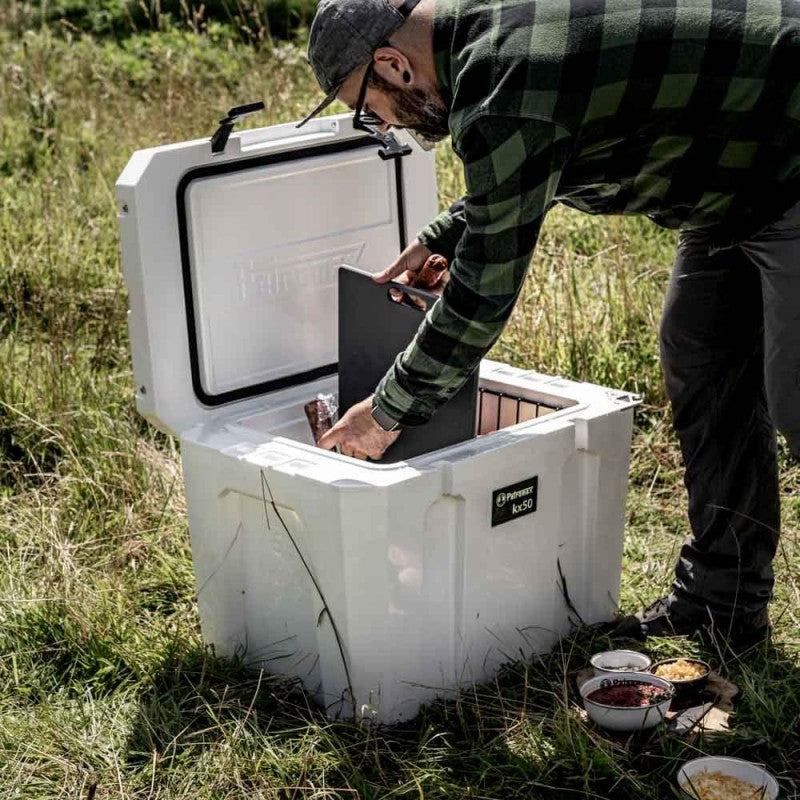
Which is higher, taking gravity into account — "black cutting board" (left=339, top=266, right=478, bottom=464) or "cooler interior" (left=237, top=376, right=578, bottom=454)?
"black cutting board" (left=339, top=266, right=478, bottom=464)

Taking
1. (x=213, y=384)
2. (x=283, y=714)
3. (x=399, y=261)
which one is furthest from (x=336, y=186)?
(x=283, y=714)

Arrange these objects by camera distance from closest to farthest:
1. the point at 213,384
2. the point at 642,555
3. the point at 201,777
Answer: the point at 201,777 < the point at 213,384 < the point at 642,555

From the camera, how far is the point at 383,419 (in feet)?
9.17

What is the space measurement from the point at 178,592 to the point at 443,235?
119 cm

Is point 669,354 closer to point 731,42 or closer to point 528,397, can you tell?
point 528,397

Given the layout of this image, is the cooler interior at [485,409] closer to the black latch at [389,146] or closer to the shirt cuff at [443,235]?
the shirt cuff at [443,235]

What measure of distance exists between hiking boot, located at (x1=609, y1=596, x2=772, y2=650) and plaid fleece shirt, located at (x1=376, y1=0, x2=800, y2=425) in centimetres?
91

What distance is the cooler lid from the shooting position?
294 centimetres

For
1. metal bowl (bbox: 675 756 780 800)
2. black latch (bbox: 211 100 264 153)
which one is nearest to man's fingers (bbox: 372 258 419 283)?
black latch (bbox: 211 100 264 153)

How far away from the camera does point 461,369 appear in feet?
8.74

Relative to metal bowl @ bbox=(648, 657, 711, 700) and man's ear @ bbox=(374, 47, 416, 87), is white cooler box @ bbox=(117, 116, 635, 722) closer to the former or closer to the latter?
metal bowl @ bbox=(648, 657, 711, 700)

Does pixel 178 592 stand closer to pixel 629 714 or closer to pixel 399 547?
pixel 399 547

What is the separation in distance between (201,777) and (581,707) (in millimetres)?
856

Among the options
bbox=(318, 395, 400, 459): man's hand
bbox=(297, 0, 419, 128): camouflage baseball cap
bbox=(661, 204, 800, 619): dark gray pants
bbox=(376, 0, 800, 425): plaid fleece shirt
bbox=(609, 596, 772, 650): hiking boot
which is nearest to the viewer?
bbox=(376, 0, 800, 425): plaid fleece shirt
